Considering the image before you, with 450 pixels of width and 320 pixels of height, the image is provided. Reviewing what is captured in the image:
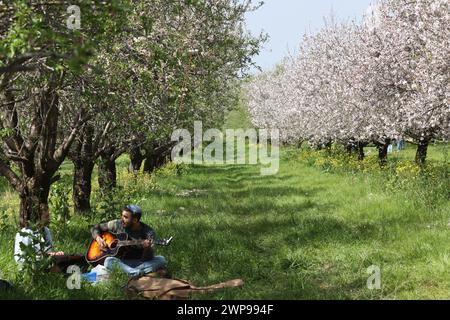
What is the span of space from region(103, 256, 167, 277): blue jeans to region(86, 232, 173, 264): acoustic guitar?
23cm

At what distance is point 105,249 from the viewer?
378 inches

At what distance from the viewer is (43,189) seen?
12047mm

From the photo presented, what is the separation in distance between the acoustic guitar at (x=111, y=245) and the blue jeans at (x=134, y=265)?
228 millimetres

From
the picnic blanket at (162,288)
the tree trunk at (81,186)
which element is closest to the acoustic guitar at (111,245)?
the picnic blanket at (162,288)

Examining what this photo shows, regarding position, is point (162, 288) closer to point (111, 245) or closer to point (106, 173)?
point (111, 245)

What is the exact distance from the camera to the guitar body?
31.4 feet

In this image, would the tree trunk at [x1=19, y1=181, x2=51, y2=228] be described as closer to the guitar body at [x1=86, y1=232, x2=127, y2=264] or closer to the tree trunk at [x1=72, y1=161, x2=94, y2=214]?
the guitar body at [x1=86, y1=232, x2=127, y2=264]

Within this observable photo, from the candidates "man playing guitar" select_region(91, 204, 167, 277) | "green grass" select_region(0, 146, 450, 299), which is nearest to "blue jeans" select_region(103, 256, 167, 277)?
"man playing guitar" select_region(91, 204, 167, 277)

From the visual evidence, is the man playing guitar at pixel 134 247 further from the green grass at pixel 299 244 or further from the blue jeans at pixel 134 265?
the green grass at pixel 299 244

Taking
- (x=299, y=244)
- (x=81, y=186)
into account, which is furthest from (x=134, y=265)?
(x=81, y=186)

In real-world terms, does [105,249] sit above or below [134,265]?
above

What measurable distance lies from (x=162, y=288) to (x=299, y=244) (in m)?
4.46

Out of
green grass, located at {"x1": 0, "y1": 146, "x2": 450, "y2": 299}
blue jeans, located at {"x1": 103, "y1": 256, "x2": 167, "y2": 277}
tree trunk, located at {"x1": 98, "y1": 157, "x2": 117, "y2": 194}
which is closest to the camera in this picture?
green grass, located at {"x1": 0, "y1": 146, "x2": 450, "y2": 299}

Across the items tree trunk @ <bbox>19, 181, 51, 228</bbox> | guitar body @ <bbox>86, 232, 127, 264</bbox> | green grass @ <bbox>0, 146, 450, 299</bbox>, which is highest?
tree trunk @ <bbox>19, 181, 51, 228</bbox>
